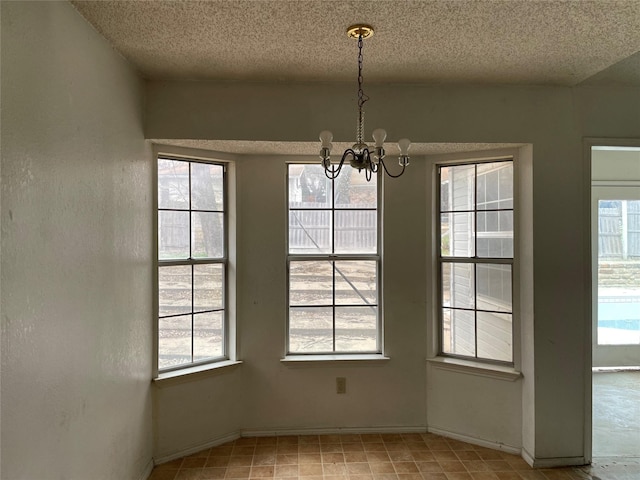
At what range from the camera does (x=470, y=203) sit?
2.92m

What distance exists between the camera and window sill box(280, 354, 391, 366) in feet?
9.52

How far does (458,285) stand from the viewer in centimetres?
296

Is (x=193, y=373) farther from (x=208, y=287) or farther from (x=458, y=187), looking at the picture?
(x=458, y=187)

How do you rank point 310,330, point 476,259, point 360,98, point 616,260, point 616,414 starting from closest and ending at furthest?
point 360,98
point 476,259
point 310,330
point 616,414
point 616,260

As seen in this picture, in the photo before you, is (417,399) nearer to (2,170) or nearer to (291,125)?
(291,125)

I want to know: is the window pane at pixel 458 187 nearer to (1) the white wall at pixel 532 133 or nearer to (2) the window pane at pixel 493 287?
(1) the white wall at pixel 532 133

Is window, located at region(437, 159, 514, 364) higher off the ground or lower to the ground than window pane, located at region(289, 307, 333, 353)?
higher

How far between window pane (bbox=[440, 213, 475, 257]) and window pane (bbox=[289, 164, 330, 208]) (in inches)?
37.8

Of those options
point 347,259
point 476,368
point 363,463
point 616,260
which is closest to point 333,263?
point 347,259

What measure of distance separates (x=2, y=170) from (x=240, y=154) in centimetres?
179

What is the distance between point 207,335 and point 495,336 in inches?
86.5

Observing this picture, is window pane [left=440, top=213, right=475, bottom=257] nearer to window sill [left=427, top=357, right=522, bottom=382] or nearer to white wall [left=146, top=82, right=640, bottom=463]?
white wall [left=146, top=82, right=640, bottom=463]

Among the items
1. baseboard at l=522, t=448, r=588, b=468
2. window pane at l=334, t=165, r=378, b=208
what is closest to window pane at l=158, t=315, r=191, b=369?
window pane at l=334, t=165, r=378, b=208

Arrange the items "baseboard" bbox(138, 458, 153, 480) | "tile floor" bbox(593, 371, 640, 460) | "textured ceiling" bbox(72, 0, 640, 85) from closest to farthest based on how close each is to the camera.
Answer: "textured ceiling" bbox(72, 0, 640, 85) → "baseboard" bbox(138, 458, 153, 480) → "tile floor" bbox(593, 371, 640, 460)
